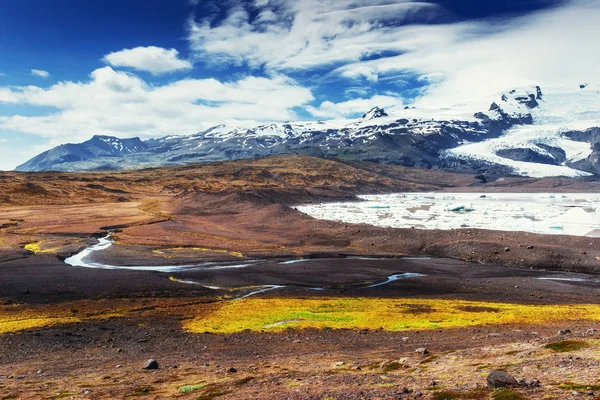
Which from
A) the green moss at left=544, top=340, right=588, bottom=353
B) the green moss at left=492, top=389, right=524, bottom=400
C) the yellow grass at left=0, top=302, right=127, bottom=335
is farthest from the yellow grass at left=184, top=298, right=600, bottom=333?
the green moss at left=492, top=389, right=524, bottom=400

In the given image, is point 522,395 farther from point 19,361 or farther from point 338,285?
point 338,285

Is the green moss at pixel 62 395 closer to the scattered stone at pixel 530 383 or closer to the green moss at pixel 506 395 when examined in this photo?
the green moss at pixel 506 395

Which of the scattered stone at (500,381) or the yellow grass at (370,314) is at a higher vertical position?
the scattered stone at (500,381)

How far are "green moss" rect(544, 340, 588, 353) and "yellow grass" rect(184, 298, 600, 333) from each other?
12660 millimetres

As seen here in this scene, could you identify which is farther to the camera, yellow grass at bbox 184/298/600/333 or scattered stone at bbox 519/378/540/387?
yellow grass at bbox 184/298/600/333

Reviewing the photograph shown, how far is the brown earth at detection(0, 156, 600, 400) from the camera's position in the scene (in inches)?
744

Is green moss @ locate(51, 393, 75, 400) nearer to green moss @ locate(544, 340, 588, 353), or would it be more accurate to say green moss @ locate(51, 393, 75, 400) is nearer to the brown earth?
the brown earth

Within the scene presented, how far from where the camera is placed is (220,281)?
53938mm

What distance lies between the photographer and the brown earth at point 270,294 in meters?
18.9

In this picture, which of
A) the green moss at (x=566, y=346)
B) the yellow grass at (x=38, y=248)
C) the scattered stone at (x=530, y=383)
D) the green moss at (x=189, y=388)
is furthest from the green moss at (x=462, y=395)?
the yellow grass at (x=38, y=248)

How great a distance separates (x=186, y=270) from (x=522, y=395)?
51053 mm

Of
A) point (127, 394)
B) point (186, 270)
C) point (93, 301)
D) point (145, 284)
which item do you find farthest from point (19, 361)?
point (186, 270)

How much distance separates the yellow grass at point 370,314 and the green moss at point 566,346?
12660 mm

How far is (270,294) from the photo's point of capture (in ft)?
160
